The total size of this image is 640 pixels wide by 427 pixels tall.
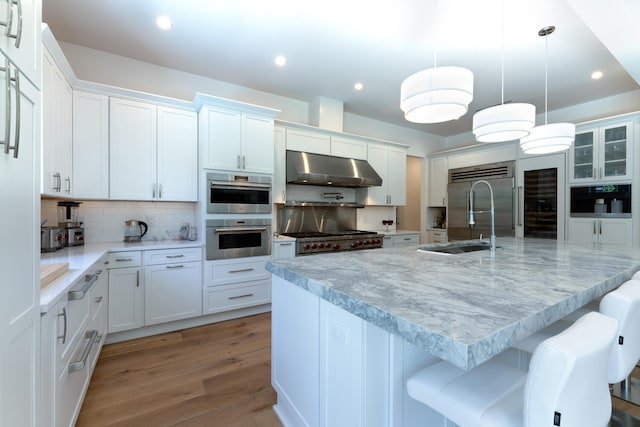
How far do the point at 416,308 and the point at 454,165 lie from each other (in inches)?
203

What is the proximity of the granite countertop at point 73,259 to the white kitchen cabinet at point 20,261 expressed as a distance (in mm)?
157

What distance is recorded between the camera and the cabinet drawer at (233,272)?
3059 millimetres

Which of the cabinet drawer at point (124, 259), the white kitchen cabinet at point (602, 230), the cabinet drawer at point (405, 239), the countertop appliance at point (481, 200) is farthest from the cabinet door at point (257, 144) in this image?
the white kitchen cabinet at point (602, 230)

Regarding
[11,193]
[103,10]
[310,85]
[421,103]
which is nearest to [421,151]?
[310,85]

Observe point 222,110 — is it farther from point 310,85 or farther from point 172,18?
point 310,85

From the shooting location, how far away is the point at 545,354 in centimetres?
68

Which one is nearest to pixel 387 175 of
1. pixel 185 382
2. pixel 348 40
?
pixel 348 40

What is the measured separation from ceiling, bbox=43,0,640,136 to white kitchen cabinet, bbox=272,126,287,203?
2.17 feet

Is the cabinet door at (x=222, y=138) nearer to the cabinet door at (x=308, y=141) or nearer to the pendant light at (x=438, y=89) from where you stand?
the cabinet door at (x=308, y=141)

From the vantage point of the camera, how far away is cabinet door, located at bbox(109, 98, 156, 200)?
2.80 meters

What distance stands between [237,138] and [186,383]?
241 centimetres

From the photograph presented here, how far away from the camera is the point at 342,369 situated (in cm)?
116

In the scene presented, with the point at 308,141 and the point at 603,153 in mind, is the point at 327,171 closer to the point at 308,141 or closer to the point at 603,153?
the point at 308,141

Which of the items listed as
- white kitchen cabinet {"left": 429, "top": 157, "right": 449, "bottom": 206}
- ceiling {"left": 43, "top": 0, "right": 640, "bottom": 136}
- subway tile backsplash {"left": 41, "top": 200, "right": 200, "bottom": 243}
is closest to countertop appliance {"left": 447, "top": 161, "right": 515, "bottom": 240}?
white kitchen cabinet {"left": 429, "top": 157, "right": 449, "bottom": 206}
